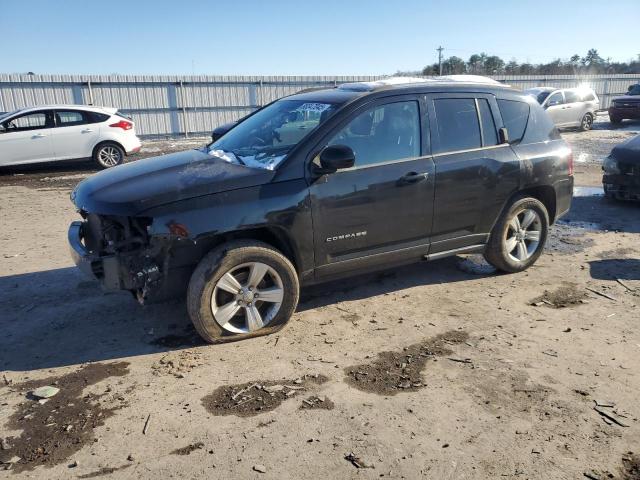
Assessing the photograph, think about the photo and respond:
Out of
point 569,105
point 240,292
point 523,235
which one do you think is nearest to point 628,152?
point 523,235

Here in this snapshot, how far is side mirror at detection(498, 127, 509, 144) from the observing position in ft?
17.2

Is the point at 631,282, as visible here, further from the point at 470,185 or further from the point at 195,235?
the point at 195,235

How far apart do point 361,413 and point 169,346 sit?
66.9 inches

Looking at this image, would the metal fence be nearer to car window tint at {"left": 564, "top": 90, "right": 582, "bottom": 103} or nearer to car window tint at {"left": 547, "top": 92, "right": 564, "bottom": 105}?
car window tint at {"left": 547, "top": 92, "right": 564, "bottom": 105}

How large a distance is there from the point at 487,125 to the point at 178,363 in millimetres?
3591

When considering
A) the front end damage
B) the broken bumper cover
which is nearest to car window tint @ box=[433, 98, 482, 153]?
the front end damage

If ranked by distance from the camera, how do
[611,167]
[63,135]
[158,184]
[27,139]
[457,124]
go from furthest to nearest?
[63,135]
[27,139]
[611,167]
[457,124]
[158,184]

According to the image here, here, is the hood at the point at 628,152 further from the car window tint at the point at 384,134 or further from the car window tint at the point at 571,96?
the car window tint at the point at 571,96

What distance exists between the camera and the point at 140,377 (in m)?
3.69

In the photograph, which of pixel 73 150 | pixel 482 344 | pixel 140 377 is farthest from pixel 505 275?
pixel 73 150

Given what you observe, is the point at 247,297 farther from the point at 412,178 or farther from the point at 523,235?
the point at 523,235

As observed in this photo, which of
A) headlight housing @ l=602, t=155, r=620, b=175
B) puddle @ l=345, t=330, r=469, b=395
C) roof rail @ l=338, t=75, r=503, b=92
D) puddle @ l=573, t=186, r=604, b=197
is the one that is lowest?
puddle @ l=573, t=186, r=604, b=197

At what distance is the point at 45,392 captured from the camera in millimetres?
3490

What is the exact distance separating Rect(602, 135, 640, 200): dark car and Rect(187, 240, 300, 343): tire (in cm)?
672
